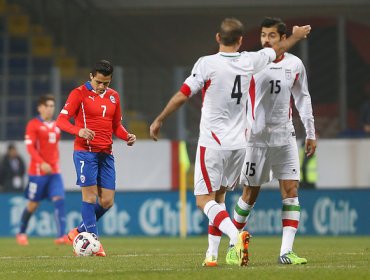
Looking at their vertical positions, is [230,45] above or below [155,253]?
above

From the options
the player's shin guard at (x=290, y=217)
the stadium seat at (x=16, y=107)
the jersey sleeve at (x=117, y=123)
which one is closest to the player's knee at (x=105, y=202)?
the jersey sleeve at (x=117, y=123)

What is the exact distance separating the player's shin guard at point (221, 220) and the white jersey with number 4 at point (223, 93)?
483 mm

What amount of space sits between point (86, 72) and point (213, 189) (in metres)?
12.7

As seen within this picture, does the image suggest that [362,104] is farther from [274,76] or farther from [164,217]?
[274,76]

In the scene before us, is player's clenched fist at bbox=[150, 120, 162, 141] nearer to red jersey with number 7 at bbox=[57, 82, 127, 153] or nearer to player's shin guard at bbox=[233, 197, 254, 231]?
player's shin guard at bbox=[233, 197, 254, 231]

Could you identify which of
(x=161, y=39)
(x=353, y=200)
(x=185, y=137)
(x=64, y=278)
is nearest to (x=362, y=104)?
(x=353, y=200)

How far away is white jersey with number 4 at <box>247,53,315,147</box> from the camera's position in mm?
9281

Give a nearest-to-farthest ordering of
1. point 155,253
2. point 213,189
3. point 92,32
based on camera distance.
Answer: point 213,189 < point 155,253 < point 92,32

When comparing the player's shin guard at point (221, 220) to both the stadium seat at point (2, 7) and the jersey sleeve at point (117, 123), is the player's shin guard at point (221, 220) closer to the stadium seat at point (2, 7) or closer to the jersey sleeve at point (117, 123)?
the jersey sleeve at point (117, 123)

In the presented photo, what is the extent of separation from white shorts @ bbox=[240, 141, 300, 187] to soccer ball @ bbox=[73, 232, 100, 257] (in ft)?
6.55

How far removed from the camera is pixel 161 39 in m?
22.1

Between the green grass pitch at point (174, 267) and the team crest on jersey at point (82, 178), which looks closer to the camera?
the green grass pitch at point (174, 267)

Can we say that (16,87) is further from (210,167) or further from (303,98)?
(210,167)

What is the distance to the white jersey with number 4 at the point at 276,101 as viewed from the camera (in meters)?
9.28
